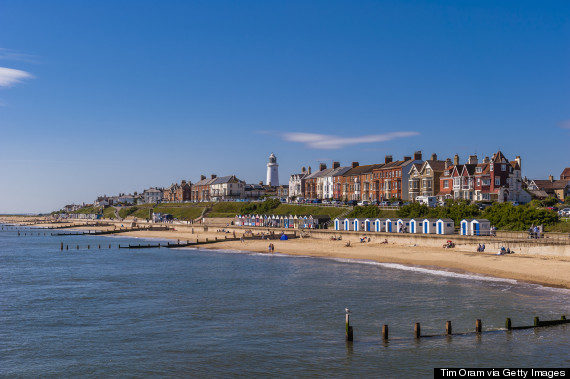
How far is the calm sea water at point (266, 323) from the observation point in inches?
902

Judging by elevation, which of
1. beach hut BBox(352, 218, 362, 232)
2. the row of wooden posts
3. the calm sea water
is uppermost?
beach hut BBox(352, 218, 362, 232)

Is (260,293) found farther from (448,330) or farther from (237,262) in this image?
(237,262)

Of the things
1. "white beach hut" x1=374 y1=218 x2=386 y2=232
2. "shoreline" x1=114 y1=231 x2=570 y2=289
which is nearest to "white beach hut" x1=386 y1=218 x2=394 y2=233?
"white beach hut" x1=374 y1=218 x2=386 y2=232

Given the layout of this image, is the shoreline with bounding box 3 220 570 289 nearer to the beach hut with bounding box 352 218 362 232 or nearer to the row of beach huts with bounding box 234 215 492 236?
the row of beach huts with bounding box 234 215 492 236

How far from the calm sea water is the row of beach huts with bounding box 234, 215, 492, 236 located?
19.0 meters

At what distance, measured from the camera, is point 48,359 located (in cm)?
2428

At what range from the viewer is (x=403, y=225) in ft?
255

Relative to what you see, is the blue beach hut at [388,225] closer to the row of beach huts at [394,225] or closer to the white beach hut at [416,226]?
the row of beach huts at [394,225]

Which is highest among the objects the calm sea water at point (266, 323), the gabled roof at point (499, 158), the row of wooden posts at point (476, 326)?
the gabled roof at point (499, 158)

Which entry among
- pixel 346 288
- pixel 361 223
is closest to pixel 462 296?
pixel 346 288

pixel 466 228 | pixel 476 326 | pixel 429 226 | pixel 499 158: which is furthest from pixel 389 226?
pixel 476 326

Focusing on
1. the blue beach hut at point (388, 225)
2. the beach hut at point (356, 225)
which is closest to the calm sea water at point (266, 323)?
the blue beach hut at point (388, 225)

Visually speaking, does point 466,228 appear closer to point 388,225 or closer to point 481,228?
point 481,228

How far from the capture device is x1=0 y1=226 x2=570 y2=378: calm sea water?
902 inches
